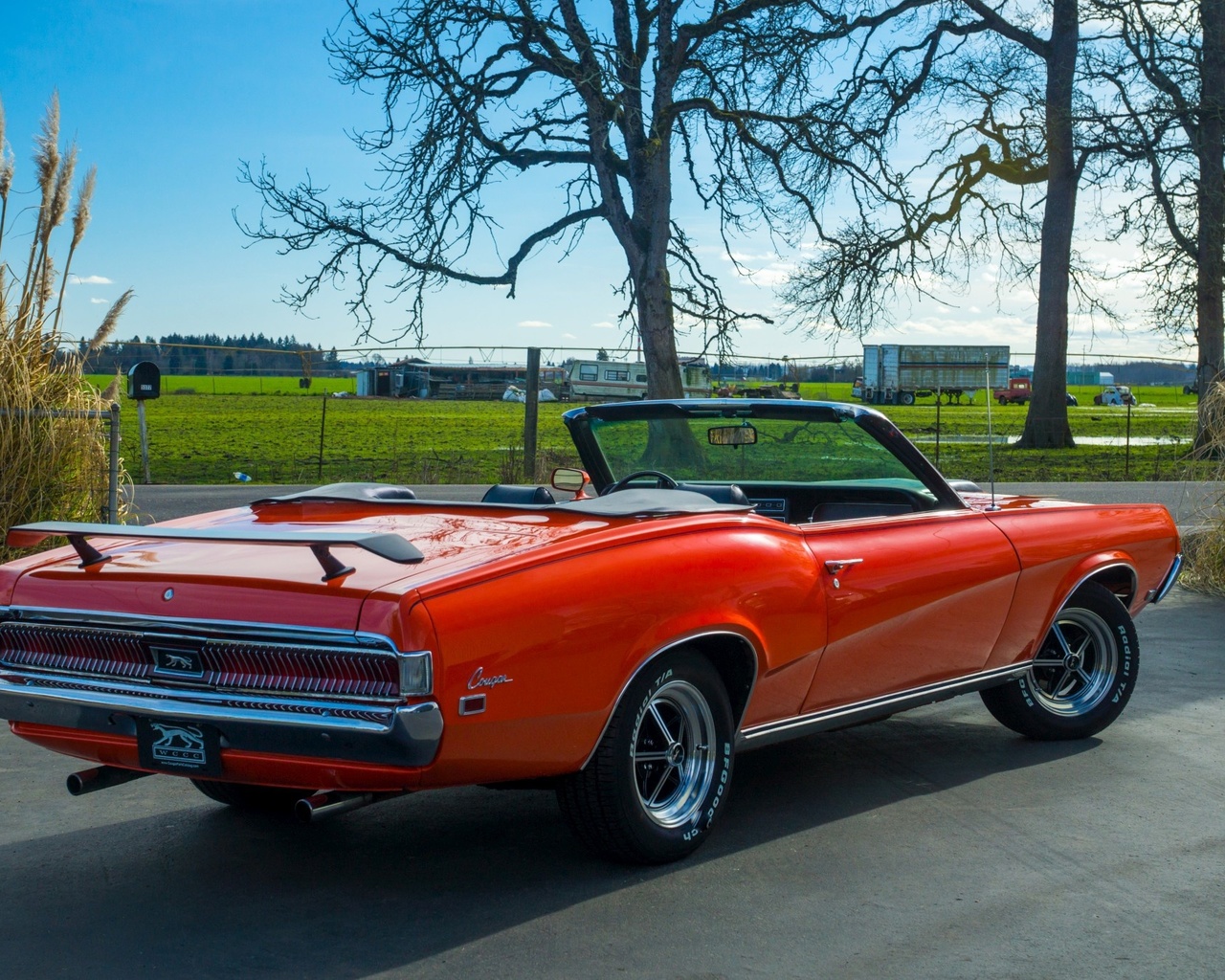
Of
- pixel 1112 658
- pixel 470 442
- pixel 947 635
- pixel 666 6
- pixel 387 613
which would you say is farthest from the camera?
pixel 470 442

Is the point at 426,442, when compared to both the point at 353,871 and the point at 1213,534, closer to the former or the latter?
the point at 1213,534

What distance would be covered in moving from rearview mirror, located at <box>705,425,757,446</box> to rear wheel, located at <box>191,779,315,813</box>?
193cm

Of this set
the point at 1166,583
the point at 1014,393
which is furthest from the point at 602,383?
the point at 1166,583

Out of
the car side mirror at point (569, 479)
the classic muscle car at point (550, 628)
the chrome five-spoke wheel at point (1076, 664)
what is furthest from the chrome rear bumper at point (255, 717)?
the chrome five-spoke wheel at point (1076, 664)

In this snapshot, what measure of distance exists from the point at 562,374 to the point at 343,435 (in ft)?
26.9

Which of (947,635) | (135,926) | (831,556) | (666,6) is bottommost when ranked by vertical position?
(135,926)

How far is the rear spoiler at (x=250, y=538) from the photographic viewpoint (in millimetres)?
3367

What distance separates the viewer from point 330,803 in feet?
11.5

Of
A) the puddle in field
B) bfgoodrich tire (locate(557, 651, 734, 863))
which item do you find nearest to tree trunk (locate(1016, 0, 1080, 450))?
the puddle in field

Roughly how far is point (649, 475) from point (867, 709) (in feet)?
3.82

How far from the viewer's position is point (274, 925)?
352 cm

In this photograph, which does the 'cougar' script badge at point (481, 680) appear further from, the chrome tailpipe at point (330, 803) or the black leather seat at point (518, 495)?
the black leather seat at point (518, 495)

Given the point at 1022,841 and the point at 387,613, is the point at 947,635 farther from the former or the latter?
the point at 387,613

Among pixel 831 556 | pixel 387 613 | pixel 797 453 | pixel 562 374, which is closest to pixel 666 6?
pixel 797 453
